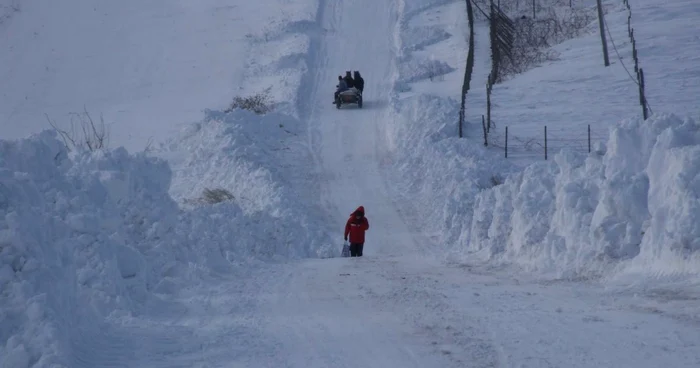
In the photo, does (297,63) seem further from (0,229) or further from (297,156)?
(0,229)

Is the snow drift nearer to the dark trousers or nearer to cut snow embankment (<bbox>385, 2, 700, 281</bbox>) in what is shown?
cut snow embankment (<bbox>385, 2, 700, 281</bbox>)

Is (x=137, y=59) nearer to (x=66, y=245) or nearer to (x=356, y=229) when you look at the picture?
(x=356, y=229)

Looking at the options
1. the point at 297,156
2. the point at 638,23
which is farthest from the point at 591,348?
the point at 638,23

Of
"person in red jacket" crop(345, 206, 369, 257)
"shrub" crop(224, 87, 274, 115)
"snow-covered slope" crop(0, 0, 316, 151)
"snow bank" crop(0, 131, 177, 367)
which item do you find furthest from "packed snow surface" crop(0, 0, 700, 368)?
"snow-covered slope" crop(0, 0, 316, 151)

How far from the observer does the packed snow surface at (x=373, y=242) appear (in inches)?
314

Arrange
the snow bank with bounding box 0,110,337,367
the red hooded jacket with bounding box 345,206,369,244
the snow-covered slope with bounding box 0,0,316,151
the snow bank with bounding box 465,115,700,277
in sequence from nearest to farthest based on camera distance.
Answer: the snow bank with bounding box 0,110,337,367, the snow bank with bounding box 465,115,700,277, the red hooded jacket with bounding box 345,206,369,244, the snow-covered slope with bounding box 0,0,316,151

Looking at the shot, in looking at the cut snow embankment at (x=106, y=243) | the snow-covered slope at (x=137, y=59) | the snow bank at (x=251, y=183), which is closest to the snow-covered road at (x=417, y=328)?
the cut snow embankment at (x=106, y=243)

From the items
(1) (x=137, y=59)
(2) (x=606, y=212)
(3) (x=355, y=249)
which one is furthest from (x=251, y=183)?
(1) (x=137, y=59)

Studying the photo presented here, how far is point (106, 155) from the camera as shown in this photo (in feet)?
49.0

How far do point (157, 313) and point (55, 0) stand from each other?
54780 millimetres

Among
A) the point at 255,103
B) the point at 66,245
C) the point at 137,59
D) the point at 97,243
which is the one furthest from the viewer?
the point at 137,59

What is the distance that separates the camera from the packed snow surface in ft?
26.1

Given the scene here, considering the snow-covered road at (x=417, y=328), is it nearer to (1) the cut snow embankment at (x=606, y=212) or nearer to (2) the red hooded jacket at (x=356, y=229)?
(1) the cut snow embankment at (x=606, y=212)

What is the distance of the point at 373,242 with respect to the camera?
21.6 meters
